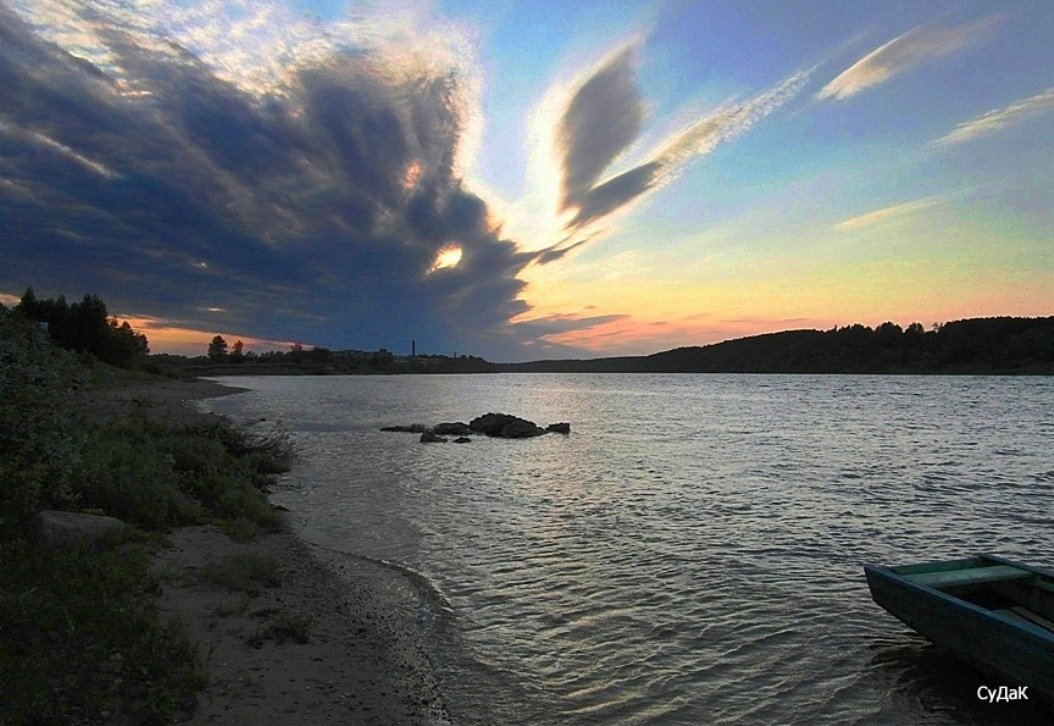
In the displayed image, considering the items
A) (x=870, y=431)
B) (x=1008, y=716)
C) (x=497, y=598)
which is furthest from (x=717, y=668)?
(x=870, y=431)

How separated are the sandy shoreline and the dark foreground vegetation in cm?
38

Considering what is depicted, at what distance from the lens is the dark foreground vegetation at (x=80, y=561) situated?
19.0 ft

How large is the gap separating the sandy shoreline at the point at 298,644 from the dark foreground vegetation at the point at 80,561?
384 mm

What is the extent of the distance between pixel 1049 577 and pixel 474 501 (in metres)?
16.2

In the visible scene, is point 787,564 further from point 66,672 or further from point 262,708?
point 66,672

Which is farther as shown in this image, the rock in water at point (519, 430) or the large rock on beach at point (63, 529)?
the rock in water at point (519, 430)

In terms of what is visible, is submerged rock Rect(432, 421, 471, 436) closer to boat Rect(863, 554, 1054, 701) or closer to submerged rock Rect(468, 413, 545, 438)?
submerged rock Rect(468, 413, 545, 438)

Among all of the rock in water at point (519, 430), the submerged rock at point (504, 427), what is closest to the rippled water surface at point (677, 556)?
the rock in water at point (519, 430)

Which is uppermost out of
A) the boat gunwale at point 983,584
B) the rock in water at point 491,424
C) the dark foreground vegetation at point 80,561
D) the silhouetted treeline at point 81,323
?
the silhouetted treeline at point 81,323

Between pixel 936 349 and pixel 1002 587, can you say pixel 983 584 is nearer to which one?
pixel 1002 587

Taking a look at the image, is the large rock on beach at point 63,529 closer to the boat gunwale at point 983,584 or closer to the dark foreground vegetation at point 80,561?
the dark foreground vegetation at point 80,561

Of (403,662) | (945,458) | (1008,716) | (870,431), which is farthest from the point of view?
(870,431)

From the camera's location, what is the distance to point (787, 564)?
14312 millimetres

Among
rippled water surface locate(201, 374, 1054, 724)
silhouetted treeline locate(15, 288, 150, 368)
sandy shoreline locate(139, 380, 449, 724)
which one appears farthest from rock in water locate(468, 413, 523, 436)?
silhouetted treeline locate(15, 288, 150, 368)
